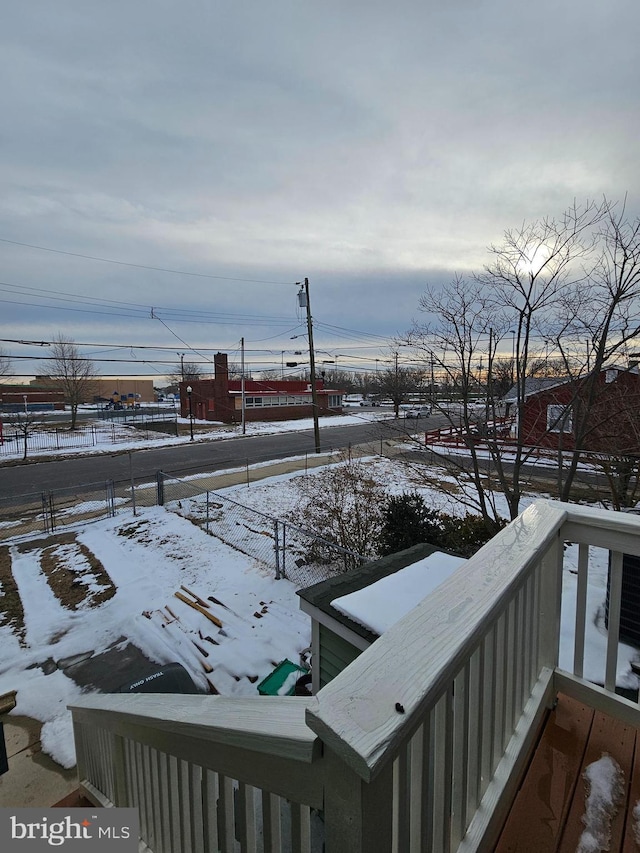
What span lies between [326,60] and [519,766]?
871 cm

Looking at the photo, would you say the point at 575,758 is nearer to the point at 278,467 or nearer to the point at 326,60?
the point at 326,60

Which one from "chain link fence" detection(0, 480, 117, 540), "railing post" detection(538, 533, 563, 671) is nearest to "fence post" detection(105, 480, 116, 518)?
"chain link fence" detection(0, 480, 117, 540)

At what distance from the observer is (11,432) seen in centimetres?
3106

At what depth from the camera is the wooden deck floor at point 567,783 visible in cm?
136

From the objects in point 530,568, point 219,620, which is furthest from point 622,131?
point 219,620

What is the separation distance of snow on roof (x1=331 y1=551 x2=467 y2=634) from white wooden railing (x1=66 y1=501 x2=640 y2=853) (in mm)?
1373

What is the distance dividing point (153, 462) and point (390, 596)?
17.5 m

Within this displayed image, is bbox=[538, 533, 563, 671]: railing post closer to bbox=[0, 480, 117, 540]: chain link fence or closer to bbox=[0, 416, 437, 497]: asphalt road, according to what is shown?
bbox=[0, 416, 437, 497]: asphalt road

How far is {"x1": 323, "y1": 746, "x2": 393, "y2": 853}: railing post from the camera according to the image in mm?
654

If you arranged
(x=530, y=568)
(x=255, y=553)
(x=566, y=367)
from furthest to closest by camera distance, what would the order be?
(x=255, y=553)
(x=566, y=367)
(x=530, y=568)

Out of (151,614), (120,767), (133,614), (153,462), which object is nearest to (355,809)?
(120,767)

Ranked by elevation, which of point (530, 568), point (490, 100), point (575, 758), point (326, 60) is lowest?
point (575, 758)

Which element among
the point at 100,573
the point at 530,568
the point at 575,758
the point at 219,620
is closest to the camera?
the point at 530,568

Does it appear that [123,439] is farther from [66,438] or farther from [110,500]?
[110,500]
